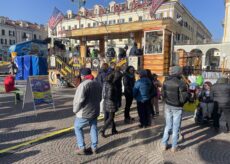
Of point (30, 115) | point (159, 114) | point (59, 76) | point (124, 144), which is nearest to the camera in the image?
point (124, 144)

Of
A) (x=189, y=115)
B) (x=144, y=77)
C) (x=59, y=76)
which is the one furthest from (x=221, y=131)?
(x=59, y=76)

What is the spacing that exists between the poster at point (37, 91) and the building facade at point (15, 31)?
58172 millimetres

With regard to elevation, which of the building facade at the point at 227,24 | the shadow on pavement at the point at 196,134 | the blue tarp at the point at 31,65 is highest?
the building facade at the point at 227,24

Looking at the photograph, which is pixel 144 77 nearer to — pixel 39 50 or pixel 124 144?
pixel 124 144

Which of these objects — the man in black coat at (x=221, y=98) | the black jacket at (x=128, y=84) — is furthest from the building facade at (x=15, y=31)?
the man in black coat at (x=221, y=98)

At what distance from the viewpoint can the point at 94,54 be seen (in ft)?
53.9

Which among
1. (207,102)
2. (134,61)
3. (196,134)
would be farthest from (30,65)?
(196,134)

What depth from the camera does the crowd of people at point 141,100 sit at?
4309 mm

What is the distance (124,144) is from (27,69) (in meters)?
12.7

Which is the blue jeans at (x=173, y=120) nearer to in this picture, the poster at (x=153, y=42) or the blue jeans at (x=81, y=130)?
the blue jeans at (x=81, y=130)

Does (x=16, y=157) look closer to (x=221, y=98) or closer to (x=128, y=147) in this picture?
(x=128, y=147)

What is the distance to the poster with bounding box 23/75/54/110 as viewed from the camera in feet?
24.5

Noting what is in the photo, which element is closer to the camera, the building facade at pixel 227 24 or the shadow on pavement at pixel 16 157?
the shadow on pavement at pixel 16 157

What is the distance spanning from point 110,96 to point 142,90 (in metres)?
1.15
